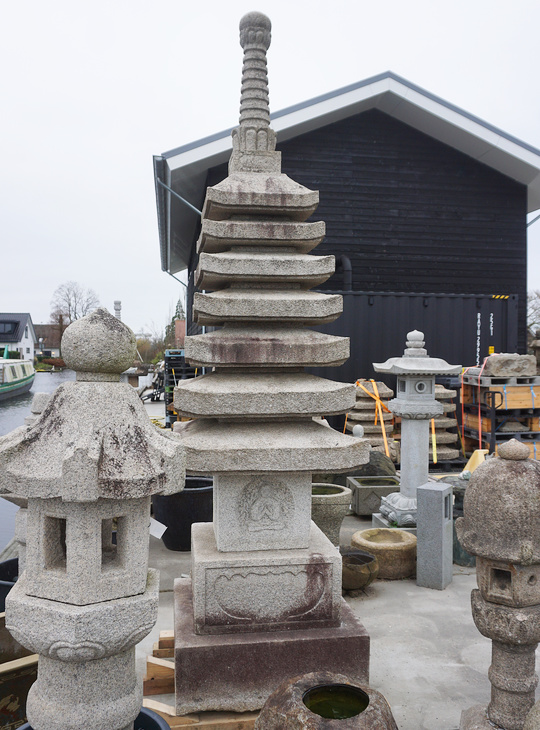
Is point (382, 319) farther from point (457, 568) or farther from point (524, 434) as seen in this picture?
point (457, 568)

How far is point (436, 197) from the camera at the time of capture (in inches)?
560

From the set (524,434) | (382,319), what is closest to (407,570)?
(524,434)

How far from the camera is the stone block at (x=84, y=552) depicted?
8.13 feet

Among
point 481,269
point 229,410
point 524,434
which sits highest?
point 481,269

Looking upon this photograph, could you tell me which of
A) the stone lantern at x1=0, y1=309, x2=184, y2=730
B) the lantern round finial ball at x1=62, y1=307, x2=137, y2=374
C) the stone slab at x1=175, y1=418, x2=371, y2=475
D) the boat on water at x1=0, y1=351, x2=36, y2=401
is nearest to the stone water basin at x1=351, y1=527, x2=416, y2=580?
the stone slab at x1=175, y1=418, x2=371, y2=475

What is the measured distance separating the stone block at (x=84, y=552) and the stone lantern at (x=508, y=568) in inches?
70.4

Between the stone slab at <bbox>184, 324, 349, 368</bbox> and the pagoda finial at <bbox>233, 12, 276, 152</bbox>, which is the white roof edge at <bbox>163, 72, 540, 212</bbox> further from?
the stone slab at <bbox>184, 324, 349, 368</bbox>

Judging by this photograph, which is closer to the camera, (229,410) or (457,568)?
(229,410)

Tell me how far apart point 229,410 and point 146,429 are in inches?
50.8

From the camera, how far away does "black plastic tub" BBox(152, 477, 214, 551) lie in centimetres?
698

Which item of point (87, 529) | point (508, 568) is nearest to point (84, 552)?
point (87, 529)

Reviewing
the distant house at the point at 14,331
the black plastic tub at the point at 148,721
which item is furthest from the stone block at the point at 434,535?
the distant house at the point at 14,331

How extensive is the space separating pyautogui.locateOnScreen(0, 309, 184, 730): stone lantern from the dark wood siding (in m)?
11.2

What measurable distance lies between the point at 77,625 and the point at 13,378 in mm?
33837
